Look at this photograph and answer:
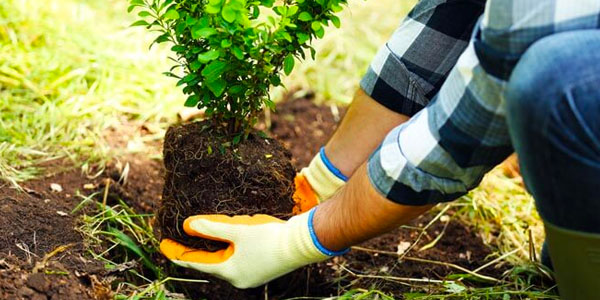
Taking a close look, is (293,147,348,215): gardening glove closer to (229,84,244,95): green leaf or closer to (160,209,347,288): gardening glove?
(160,209,347,288): gardening glove

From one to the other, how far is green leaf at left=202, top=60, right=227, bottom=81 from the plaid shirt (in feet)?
1.14

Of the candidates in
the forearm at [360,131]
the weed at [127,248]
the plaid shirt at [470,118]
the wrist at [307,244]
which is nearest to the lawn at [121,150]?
the weed at [127,248]

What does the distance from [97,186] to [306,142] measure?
0.84m

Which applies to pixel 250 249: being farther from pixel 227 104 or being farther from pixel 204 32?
→ pixel 204 32

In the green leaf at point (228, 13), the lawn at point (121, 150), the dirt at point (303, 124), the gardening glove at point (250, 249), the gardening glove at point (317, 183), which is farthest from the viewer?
the dirt at point (303, 124)

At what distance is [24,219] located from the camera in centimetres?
176

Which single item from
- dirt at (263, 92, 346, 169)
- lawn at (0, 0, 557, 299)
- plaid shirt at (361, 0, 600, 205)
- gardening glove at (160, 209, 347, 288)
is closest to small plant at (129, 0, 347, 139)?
gardening glove at (160, 209, 347, 288)

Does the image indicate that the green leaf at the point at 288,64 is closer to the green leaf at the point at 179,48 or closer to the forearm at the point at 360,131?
the green leaf at the point at 179,48

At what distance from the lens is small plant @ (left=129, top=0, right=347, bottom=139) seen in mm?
1542

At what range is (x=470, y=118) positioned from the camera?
135 cm

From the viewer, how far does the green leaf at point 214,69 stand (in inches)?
61.8

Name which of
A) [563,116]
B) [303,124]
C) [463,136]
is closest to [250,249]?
[463,136]

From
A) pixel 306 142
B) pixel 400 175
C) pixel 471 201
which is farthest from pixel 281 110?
pixel 400 175

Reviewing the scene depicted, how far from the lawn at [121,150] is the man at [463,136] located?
6.1 inches
